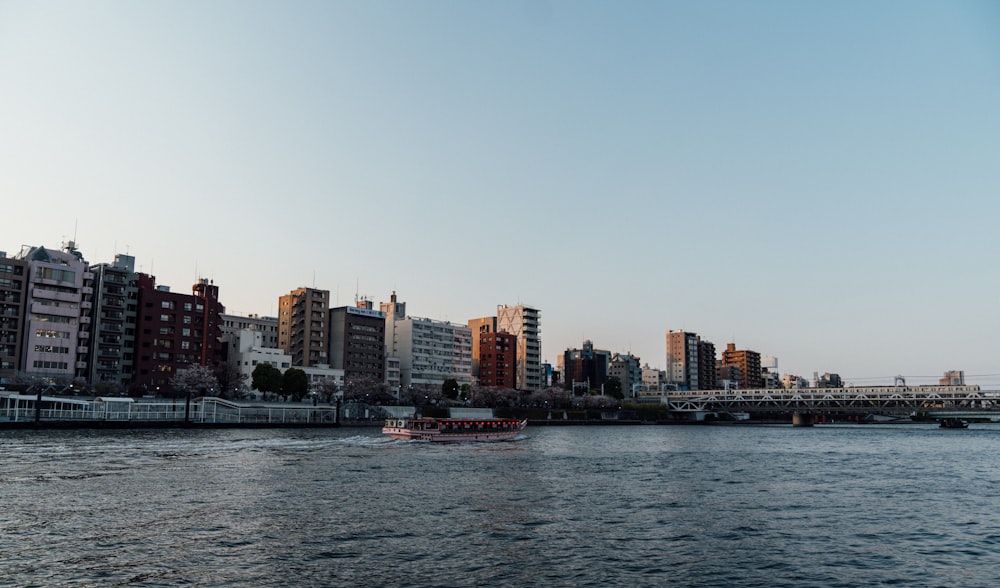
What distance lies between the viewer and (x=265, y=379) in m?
163

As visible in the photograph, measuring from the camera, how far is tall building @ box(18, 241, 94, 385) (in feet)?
457

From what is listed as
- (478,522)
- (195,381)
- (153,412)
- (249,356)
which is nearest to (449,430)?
(153,412)

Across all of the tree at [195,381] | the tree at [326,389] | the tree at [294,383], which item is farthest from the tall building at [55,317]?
the tree at [326,389]

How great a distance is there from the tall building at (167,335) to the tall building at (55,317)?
11.1m

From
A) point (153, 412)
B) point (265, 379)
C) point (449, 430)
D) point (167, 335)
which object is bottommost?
point (449, 430)

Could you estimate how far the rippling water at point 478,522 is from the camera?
29062 millimetres

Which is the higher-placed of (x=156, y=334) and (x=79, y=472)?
(x=156, y=334)

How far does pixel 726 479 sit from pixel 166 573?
156ft

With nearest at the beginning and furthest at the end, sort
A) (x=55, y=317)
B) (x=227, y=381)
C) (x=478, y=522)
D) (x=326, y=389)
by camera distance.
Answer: (x=478, y=522) → (x=55, y=317) → (x=227, y=381) → (x=326, y=389)

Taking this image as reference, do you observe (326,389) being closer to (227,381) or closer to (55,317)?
(227,381)

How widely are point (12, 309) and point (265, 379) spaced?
4839 centimetres

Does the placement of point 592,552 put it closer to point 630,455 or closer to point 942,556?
point 942,556

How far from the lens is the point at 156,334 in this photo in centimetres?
15762

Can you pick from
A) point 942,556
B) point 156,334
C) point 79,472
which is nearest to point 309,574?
point 942,556
